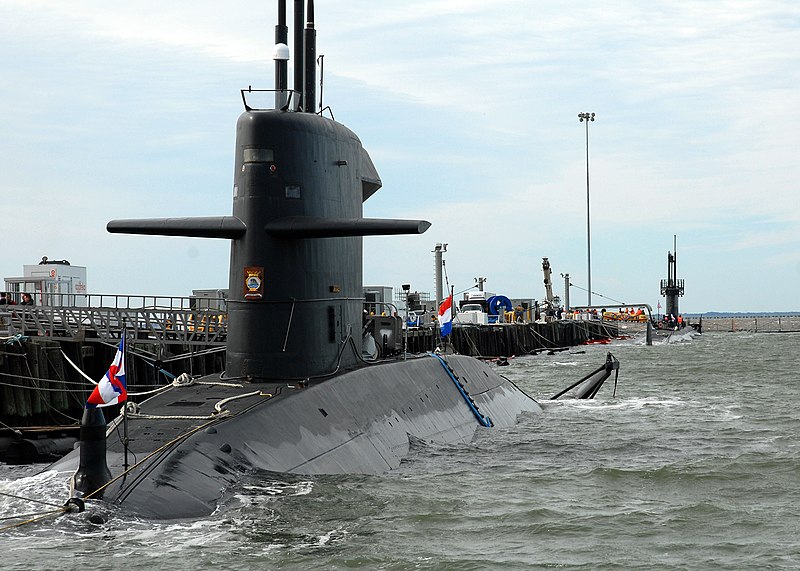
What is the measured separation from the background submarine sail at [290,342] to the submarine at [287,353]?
0.02 metres

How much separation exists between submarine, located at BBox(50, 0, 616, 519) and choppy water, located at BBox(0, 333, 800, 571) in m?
0.45

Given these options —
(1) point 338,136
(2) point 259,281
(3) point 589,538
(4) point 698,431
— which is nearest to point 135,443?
(2) point 259,281

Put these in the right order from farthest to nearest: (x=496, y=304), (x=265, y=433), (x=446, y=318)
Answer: (x=496, y=304) < (x=446, y=318) < (x=265, y=433)

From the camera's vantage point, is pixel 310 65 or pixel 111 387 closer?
pixel 111 387

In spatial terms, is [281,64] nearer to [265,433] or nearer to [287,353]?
[287,353]

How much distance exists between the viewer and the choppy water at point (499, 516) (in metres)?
8.68

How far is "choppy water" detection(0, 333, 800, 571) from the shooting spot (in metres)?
8.68

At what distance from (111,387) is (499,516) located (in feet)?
14.2

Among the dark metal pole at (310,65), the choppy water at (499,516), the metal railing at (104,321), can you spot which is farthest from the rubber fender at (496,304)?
the dark metal pole at (310,65)

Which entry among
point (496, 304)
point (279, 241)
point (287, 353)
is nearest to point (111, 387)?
point (287, 353)

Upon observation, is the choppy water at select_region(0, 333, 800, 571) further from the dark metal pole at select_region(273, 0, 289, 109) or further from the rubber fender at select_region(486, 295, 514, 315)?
the rubber fender at select_region(486, 295, 514, 315)

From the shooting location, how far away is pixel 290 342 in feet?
45.7

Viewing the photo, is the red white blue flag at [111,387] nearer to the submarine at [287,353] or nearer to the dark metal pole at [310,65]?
the submarine at [287,353]

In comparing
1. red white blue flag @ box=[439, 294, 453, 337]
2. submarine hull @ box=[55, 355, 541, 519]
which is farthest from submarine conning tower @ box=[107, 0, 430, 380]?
red white blue flag @ box=[439, 294, 453, 337]
